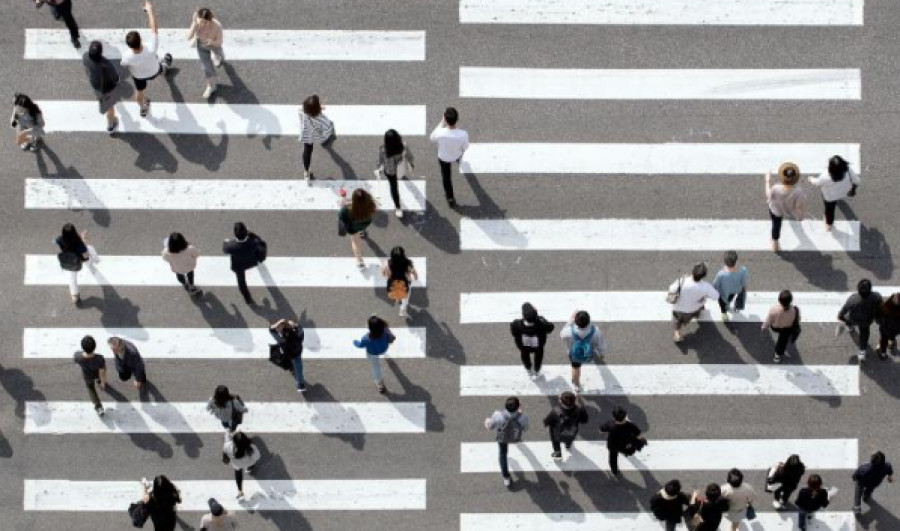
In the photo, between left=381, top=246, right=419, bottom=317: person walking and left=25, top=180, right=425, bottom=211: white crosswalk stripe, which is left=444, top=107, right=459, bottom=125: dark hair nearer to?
left=25, top=180, right=425, bottom=211: white crosswalk stripe

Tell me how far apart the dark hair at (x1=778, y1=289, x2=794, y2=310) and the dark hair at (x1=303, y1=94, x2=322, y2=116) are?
7363mm

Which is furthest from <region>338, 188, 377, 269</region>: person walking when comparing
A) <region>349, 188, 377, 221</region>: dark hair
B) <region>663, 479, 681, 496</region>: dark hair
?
<region>663, 479, 681, 496</region>: dark hair

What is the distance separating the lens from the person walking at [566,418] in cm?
2297

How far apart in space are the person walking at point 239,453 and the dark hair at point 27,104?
5.95m

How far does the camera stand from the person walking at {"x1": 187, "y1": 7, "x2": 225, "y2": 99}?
26.2 meters

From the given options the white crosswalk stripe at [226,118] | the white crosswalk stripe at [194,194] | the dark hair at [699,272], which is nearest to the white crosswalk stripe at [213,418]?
the white crosswalk stripe at [194,194]

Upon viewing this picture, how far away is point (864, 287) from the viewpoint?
78.8 ft

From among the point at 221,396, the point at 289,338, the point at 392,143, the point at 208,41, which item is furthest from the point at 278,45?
the point at 221,396

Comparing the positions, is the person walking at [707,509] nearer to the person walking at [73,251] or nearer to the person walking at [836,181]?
the person walking at [836,181]

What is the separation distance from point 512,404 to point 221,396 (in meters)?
4.02

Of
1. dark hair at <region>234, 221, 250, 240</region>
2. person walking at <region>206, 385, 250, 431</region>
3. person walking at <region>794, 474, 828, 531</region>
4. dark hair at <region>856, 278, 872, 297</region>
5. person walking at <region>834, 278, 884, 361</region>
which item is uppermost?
dark hair at <region>234, 221, 250, 240</region>

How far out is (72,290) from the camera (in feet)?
83.3

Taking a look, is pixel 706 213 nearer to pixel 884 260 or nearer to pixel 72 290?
pixel 884 260

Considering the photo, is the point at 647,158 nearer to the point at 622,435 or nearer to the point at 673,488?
the point at 622,435
